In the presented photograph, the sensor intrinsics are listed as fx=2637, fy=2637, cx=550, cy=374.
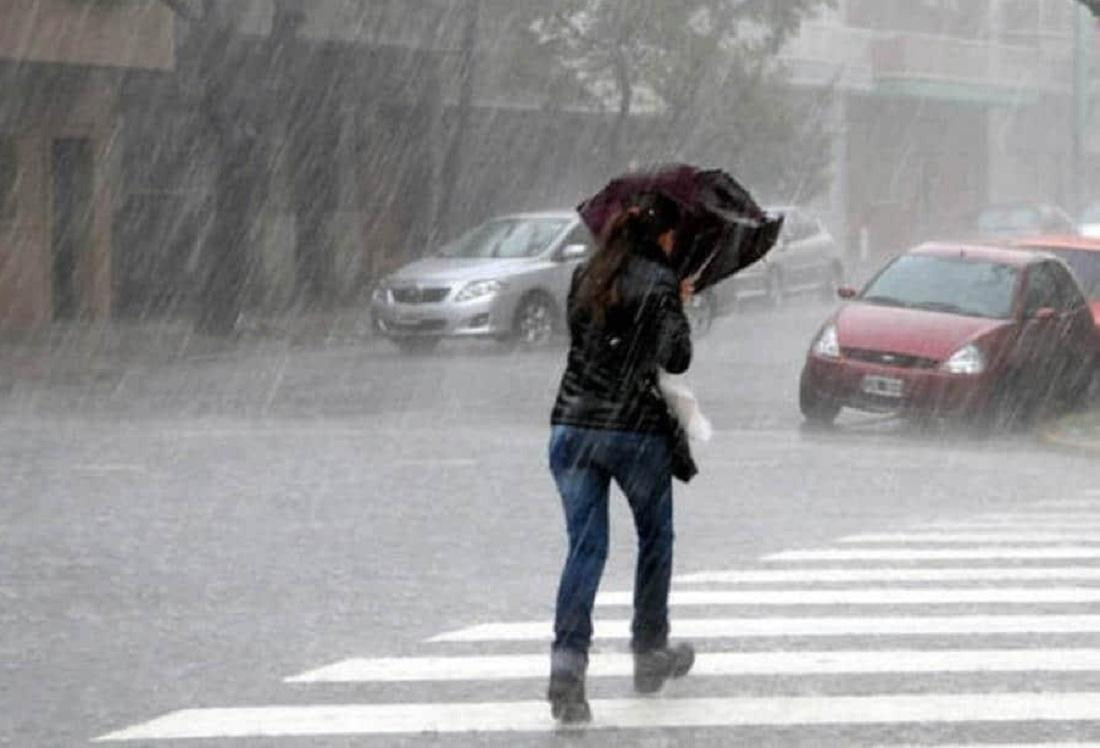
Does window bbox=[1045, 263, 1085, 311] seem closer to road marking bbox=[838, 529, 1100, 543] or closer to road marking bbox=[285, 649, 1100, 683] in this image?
road marking bbox=[838, 529, 1100, 543]

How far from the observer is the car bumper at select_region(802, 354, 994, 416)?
20.9 m

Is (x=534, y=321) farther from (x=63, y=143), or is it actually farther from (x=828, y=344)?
(x=828, y=344)

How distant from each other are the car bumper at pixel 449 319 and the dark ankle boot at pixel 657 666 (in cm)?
2139

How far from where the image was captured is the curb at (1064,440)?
2025 centimetres

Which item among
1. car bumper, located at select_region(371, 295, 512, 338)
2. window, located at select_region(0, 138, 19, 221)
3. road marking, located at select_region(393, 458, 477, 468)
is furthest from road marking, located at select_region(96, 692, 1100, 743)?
window, located at select_region(0, 138, 19, 221)

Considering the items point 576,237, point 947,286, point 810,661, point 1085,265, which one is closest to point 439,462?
point 947,286

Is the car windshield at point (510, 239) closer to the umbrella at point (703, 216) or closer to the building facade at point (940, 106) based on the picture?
the building facade at point (940, 106)

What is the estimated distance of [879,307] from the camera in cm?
2192

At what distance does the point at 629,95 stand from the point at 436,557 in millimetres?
29014

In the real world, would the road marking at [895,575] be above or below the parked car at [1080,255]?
above

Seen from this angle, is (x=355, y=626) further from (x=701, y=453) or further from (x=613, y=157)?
(x=613, y=157)

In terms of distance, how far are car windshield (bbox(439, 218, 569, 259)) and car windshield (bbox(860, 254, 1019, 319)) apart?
9577 mm

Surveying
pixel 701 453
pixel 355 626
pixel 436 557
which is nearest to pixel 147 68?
pixel 701 453

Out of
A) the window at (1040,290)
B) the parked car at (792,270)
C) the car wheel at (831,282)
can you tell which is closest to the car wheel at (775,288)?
the parked car at (792,270)
